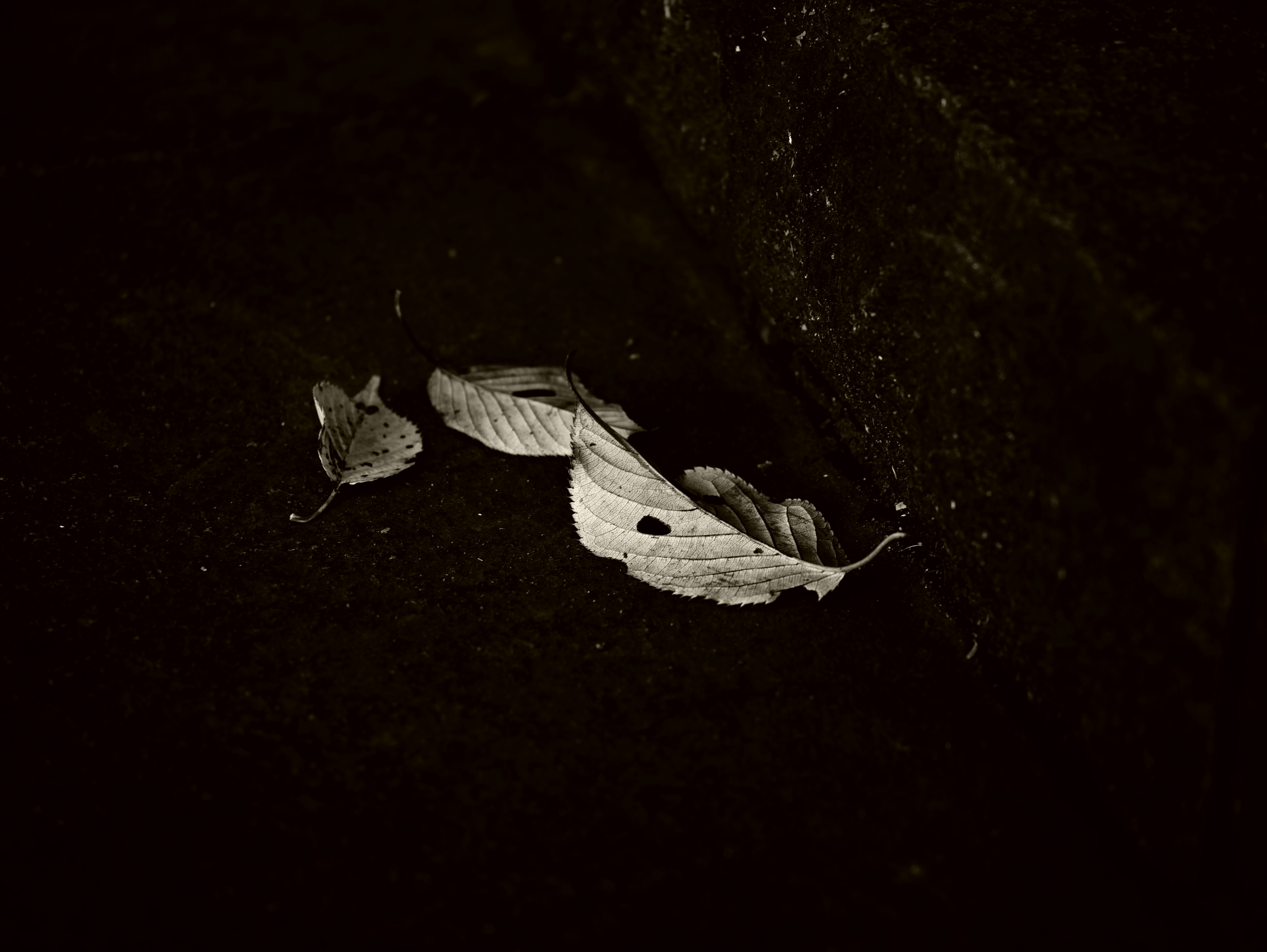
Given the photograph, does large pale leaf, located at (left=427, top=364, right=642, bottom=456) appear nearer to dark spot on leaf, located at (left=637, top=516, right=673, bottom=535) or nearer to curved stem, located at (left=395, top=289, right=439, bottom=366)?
curved stem, located at (left=395, top=289, right=439, bottom=366)

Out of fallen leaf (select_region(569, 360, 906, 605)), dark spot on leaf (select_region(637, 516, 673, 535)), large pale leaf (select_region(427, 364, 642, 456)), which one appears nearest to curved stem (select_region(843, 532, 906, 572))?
fallen leaf (select_region(569, 360, 906, 605))

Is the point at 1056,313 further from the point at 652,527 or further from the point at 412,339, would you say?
the point at 412,339

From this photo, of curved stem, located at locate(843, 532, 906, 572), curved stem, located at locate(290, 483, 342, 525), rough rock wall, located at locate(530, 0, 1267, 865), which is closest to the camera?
rough rock wall, located at locate(530, 0, 1267, 865)

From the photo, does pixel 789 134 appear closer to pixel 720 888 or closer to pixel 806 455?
pixel 806 455

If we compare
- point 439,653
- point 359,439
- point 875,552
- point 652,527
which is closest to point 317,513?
point 359,439

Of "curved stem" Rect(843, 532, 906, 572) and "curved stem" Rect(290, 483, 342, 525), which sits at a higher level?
"curved stem" Rect(843, 532, 906, 572)

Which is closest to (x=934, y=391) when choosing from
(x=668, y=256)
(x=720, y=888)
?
(x=720, y=888)

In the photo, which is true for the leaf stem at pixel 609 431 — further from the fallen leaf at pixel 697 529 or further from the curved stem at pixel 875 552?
the curved stem at pixel 875 552
